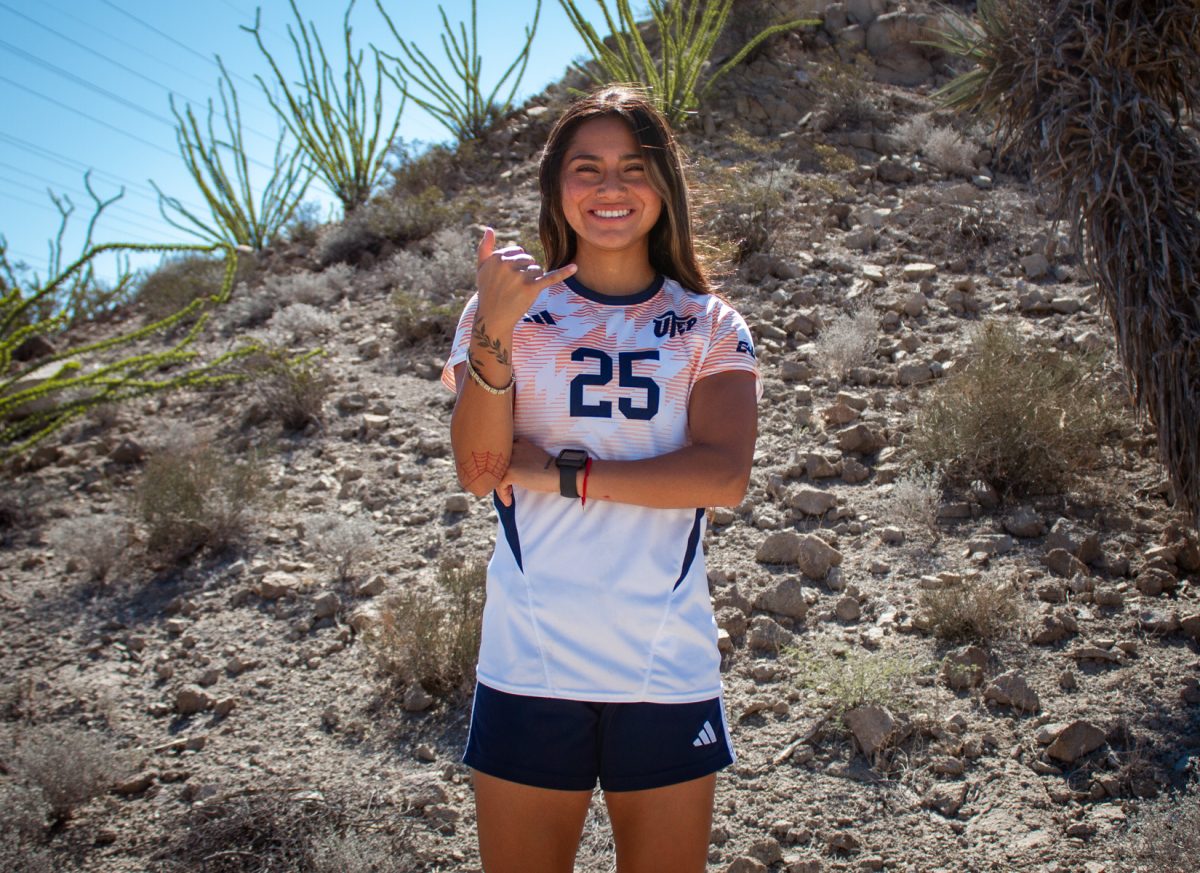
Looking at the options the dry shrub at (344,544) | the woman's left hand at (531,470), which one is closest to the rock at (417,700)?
the dry shrub at (344,544)

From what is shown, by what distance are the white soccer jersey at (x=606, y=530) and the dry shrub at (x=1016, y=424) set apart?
3.19 metres

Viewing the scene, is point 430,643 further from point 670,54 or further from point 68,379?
point 670,54

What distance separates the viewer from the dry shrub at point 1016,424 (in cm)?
482

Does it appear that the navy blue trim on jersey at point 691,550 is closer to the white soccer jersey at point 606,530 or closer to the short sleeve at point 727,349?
the white soccer jersey at point 606,530

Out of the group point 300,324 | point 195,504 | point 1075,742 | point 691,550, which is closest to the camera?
point 691,550

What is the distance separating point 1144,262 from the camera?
3.89m

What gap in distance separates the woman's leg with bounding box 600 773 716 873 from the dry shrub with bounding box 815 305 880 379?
4.43 m

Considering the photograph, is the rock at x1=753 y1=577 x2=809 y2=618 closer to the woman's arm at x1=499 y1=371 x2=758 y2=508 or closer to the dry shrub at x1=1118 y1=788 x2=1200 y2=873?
the dry shrub at x1=1118 y1=788 x2=1200 y2=873

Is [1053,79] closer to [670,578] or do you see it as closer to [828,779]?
[828,779]

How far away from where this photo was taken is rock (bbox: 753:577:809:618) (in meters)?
4.22

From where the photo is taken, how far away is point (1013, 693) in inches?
140

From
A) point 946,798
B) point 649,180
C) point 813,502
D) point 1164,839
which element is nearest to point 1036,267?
point 813,502

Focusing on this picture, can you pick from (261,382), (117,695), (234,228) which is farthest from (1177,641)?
(234,228)

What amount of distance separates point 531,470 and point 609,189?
59 cm
